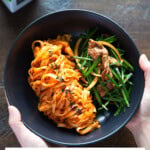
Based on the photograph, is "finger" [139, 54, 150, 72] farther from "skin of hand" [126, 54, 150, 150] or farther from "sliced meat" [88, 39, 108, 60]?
"sliced meat" [88, 39, 108, 60]

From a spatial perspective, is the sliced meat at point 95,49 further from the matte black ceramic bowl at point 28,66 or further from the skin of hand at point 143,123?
the skin of hand at point 143,123

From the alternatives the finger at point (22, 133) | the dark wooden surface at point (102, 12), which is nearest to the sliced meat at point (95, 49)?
the dark wooden surface at point (102, 12)

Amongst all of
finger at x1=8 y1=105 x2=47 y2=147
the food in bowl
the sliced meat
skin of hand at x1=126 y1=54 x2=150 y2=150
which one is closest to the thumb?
skin of hand at x1=126 y1=54 x2=150 y2=150

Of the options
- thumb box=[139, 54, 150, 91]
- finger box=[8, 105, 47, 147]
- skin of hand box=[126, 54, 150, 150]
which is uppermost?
finger box=[8, 105, 47, 147]

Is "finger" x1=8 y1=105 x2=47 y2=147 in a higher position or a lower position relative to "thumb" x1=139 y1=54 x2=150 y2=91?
higher

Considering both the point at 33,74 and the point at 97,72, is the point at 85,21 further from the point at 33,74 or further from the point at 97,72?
the point at 33,74

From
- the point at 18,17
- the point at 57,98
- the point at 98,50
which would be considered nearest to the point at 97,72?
the point at 98,50

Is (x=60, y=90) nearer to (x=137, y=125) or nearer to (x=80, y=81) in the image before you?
(x=80, y=81)
